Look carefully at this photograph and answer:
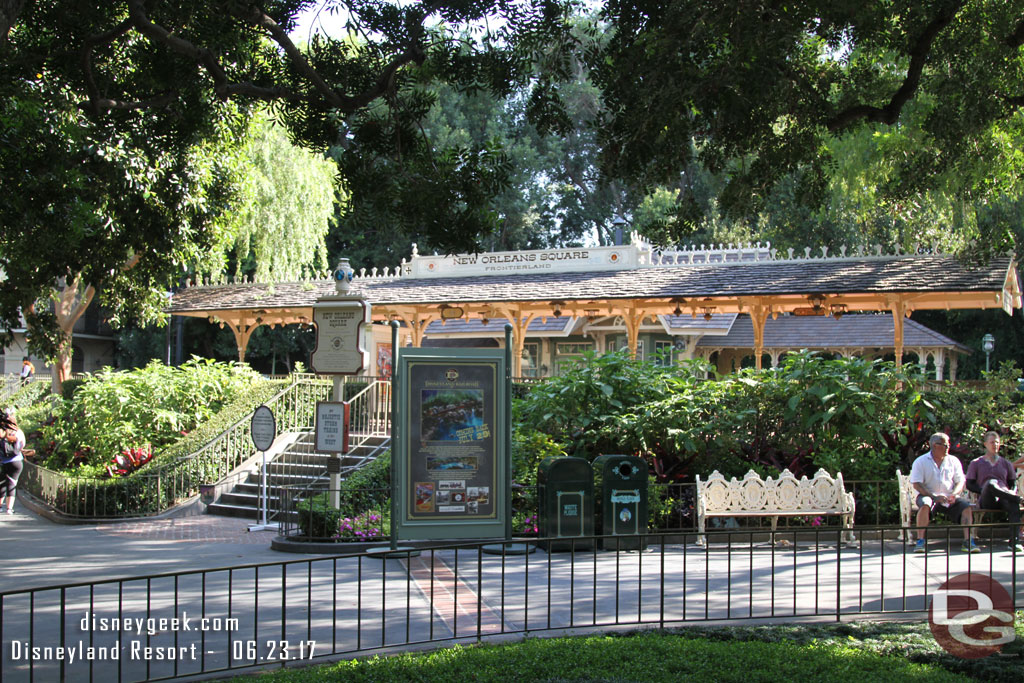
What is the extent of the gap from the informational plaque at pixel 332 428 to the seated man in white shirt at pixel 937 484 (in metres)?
7.55

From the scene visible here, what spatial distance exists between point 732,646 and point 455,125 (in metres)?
37.6

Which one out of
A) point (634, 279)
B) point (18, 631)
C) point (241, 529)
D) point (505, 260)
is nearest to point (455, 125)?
point (505, 260)

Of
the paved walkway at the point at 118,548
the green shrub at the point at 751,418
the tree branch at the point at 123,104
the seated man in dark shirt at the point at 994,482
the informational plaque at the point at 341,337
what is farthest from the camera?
the green shrub at the point at 751,418

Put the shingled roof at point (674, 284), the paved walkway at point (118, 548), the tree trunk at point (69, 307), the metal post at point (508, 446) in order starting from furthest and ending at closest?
the tree trunk at point (69, 307)
the shingled roof at point (674, 284)
the paved walkway at point (118, 548)
the metal post at point (508, 446)

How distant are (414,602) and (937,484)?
7073mm

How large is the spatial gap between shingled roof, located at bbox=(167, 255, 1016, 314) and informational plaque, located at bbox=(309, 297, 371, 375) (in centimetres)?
768

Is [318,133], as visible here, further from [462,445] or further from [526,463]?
[526,463]

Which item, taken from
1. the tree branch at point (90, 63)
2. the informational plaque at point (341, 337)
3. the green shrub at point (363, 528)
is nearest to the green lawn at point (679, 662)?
the green shrub at point (363, 528)

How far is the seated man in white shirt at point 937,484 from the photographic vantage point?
1170 cm

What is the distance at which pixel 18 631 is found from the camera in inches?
307

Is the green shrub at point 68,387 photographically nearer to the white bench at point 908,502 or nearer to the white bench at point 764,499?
the white bench at point 764,499

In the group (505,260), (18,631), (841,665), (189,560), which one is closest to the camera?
(841,665)

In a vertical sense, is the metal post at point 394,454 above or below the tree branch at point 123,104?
below

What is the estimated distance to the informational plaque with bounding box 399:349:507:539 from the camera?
10164mm
